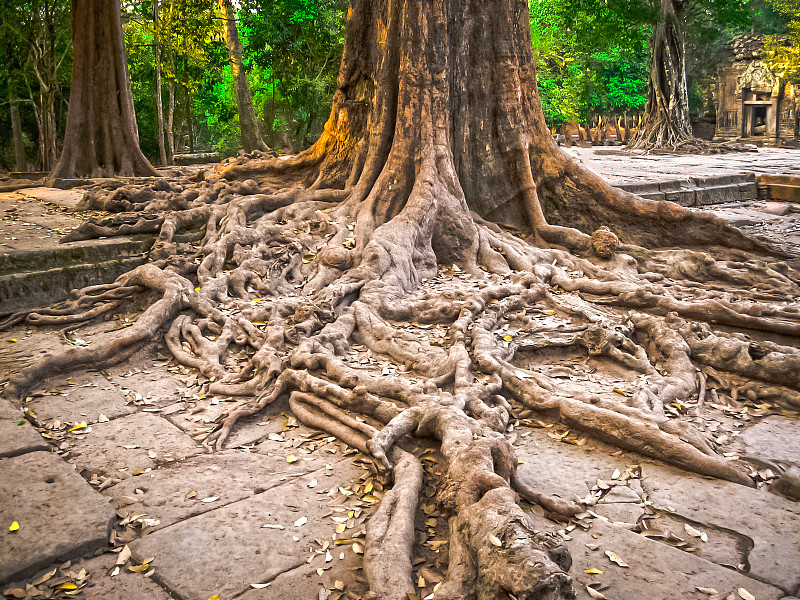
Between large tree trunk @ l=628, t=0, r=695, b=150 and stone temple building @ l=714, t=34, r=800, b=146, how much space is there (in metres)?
9.39

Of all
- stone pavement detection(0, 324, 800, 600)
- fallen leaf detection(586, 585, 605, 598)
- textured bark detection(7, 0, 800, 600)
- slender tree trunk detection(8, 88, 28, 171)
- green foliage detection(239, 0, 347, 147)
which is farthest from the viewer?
green foliage detection(239, 0, 347, 147)

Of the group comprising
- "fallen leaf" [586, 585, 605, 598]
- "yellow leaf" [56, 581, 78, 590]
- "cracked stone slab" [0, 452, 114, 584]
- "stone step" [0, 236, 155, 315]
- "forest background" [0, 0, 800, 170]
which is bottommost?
"fallen leaf" [586, 585, 605, 598]

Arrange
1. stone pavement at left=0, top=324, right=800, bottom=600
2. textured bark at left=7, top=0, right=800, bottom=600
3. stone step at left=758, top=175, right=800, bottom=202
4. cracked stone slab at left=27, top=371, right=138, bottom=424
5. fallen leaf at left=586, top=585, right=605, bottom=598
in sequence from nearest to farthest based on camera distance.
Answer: fallen leaf at left=586, top=585, right=605, bottom=598 < stone pavement at left=0, top=324, right=800, bottom=600 < textured bark at left=7, top=0, right=800, bottom=600 < cracked stone slab at left=27, top=371, right=138, bottom=424 < stone step at left=758, top=175, right=800, bottom=202

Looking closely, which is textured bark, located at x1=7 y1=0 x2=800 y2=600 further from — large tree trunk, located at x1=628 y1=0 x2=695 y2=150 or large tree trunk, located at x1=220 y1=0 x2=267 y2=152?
large tree trunk, located at x1=628 y1=0 x2=695 y2=150

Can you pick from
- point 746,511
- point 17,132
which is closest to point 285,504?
point 746,511

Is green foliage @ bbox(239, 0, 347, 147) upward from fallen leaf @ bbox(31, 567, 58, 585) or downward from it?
upward

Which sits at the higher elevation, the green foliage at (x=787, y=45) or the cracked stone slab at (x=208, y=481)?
the green foliage at (x=787, y=45)

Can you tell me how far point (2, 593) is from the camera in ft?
8.32

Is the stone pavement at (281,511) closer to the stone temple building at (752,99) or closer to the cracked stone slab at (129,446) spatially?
the cracked stone slab at (129,446)

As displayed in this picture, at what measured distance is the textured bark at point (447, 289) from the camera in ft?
11.1

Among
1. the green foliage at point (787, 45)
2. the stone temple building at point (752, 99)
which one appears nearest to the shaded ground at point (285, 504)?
the green foliage at point (787, 45)

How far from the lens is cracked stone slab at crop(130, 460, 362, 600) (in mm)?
2699

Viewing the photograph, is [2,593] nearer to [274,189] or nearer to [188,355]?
[188,355]

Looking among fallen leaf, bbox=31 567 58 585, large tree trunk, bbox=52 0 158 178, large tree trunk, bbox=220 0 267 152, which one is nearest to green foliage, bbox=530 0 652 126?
large tree trunk, bbox=220 0 267 152
